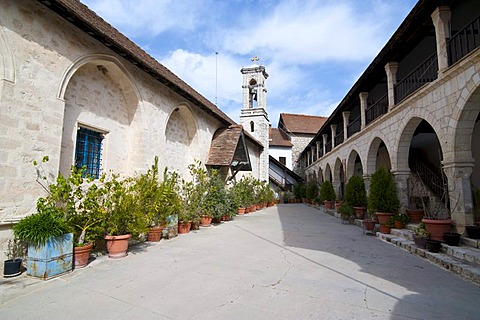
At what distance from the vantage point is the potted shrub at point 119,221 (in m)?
5.07

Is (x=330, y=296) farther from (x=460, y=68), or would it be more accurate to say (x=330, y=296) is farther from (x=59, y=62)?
(x=59, y=62)

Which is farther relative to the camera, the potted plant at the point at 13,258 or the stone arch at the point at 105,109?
the stone arch at the point at 105,109

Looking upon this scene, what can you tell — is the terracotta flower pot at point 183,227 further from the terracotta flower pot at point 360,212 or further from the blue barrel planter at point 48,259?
the terracotta flower pot at point 360,212

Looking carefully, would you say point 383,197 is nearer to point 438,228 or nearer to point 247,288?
point 438,228

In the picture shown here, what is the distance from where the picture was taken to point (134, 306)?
3.06 meters

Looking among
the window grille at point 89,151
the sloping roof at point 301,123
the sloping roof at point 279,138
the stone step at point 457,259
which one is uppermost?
the sloping roof at point 301,123

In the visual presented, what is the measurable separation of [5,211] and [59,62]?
2.83 metres

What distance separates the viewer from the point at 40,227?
12.7 feet

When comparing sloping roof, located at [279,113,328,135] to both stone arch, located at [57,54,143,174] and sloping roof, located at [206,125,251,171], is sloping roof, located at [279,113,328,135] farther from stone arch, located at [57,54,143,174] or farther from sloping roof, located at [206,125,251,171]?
stone arch, located at [57,54,143,174]

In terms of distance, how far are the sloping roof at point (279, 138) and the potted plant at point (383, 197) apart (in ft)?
70.3

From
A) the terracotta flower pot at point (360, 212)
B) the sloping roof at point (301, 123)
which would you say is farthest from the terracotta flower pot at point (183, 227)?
the sloping roof at point (301, 123)

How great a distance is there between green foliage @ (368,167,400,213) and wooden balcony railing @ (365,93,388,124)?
2940 millimetres

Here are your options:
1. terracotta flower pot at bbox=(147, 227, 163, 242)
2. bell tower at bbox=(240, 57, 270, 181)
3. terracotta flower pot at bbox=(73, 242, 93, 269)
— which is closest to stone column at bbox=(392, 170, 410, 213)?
terracotta flower pot at bbox=(147, 227, 163, 242)

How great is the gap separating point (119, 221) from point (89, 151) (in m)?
2.15
